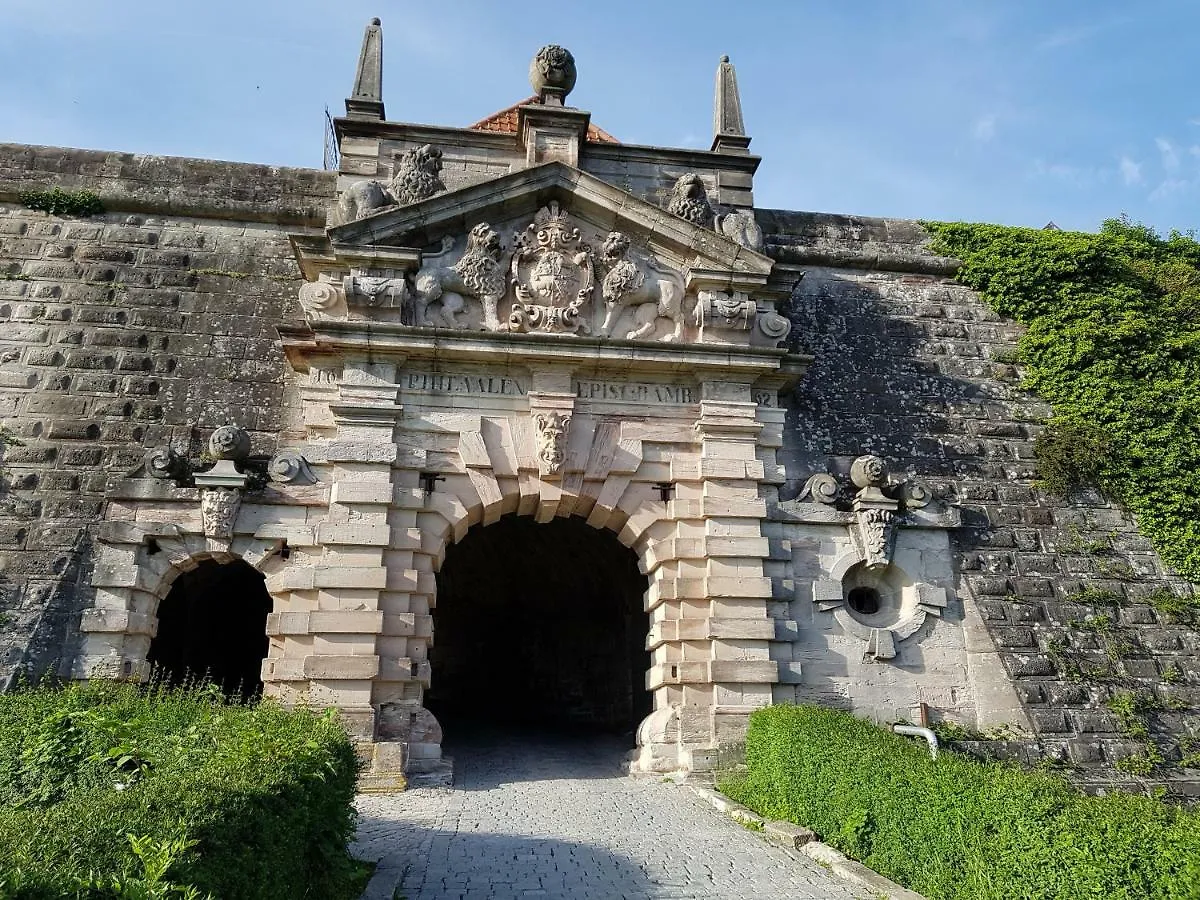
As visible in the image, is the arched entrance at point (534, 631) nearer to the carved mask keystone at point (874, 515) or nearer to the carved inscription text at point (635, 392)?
the carved inscription text at point (635, 392)

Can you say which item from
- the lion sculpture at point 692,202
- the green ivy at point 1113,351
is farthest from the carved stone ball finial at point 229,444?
the green ivy at point 1113,351

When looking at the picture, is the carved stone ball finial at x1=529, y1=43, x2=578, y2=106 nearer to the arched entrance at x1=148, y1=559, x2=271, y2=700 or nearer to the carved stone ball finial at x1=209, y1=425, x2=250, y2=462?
the carved stone ball finial at x1=209, y1=425, x2=250, y2=462

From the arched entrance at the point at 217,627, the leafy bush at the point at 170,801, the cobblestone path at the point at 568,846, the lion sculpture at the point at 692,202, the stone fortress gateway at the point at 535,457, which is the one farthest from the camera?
the arched entrance at the point at 217,627

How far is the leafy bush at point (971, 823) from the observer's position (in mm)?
5039

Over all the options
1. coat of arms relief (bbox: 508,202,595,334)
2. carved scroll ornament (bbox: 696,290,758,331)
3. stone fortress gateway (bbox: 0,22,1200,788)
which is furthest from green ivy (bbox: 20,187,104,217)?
carved scroll ornament (bbox: 696,290,758,331)

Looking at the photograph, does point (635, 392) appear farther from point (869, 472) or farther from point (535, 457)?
point (869, 472)

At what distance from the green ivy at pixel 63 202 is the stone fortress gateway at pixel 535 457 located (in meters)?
0.33

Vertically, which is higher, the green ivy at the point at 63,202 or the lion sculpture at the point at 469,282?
the green ivy at the point at 63,202

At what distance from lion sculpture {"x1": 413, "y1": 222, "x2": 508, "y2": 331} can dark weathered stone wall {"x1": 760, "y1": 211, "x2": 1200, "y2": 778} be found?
4.31m

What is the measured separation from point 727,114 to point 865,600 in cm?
766

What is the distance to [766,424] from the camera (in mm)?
12016

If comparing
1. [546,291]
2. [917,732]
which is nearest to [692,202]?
[546,291]

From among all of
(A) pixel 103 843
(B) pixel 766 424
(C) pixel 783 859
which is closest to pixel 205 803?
(A) pixel 103 843

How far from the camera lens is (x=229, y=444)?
35.2ft
